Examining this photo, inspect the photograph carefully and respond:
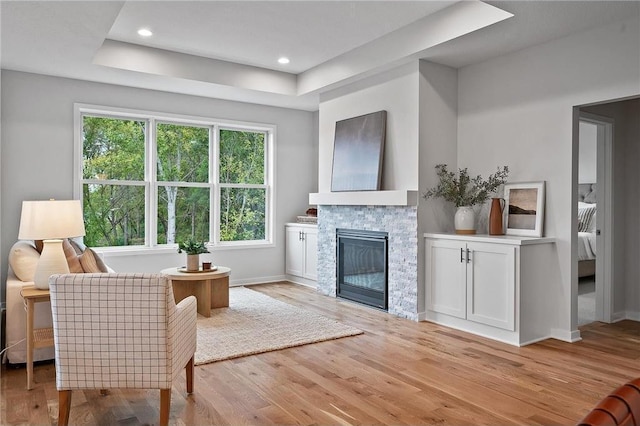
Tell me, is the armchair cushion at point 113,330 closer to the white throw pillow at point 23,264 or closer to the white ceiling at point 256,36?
the white throw pillow at point 23,264

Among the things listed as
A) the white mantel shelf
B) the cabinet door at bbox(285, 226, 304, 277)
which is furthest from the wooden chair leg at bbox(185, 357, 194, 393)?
the cabinet door at bbox(285, 226, 304, 277)

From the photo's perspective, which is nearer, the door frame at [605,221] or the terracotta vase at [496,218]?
the terracotta vase at [496,218]

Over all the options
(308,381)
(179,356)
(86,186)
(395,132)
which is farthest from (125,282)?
(86,186)

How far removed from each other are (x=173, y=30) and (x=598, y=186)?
429 cm

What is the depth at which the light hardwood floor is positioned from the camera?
2.51 m

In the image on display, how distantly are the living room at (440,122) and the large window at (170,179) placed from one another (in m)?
0.21

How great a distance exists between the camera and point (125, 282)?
2.24 metres

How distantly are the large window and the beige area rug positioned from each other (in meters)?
1.51

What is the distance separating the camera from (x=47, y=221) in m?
3.11

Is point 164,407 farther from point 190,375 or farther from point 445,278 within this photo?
point 445,278

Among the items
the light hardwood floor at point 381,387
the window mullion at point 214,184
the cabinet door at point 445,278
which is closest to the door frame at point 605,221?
the light hardwood floor at point 381,387

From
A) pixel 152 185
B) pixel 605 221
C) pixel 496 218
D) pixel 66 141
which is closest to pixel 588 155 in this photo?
pixel 605 221

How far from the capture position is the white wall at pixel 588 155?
7008mm

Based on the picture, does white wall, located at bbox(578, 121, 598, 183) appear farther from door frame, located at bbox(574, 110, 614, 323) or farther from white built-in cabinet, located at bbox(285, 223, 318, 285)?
white built-in cabinet, located at bbox(285, 223, 318, 285)
